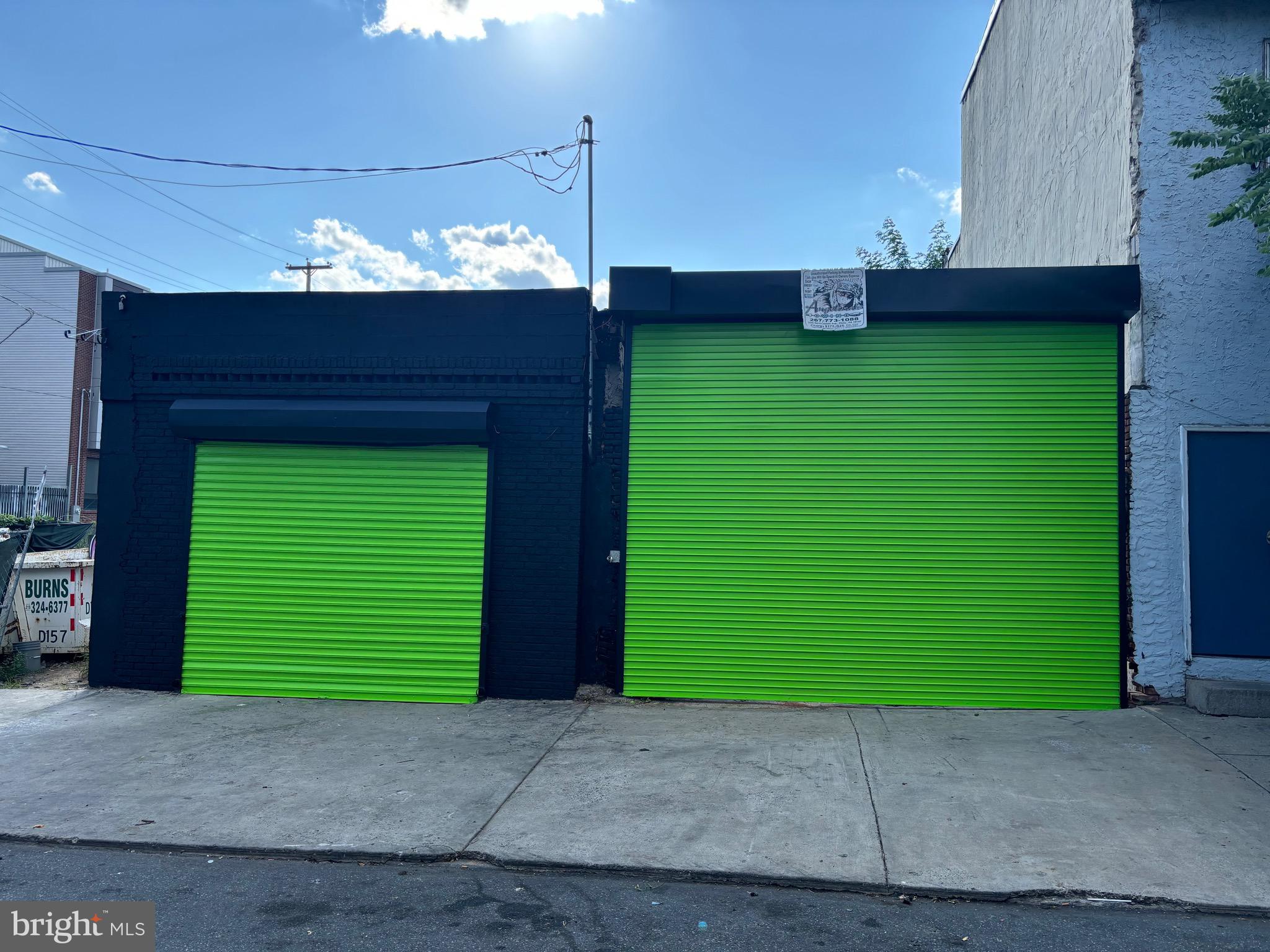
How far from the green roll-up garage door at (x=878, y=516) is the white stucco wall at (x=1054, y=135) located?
6.13 ft

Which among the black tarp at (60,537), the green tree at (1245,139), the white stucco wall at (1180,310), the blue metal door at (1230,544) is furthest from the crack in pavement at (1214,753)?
the black tarp at (60,537)

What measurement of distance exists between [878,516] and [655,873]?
4.80 meters

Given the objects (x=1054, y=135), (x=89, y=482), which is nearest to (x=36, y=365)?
(x=89, y=482)

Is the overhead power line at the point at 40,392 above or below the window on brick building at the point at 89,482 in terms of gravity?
above

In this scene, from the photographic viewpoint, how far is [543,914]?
4398 millimetres

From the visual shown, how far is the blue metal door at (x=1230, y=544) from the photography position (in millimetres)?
7934

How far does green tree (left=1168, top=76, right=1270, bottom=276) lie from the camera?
6828mm

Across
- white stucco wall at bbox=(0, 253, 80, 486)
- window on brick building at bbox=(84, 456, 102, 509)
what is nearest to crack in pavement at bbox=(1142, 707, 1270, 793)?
window on brick building at bbox=(84, 456, 102, 509)

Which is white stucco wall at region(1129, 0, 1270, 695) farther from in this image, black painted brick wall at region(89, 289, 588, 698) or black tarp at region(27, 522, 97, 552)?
black tarp at region(27, 522, 97, 552)

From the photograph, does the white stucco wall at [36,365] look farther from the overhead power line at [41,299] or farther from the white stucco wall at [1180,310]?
the white stucco wall at [1180,310]

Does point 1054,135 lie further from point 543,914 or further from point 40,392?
point 40,392

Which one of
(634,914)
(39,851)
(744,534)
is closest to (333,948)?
(634,914)

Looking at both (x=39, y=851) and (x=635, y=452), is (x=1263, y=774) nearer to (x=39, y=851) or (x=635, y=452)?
(x=635, y=452)

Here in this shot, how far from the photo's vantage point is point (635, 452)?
8984mm
